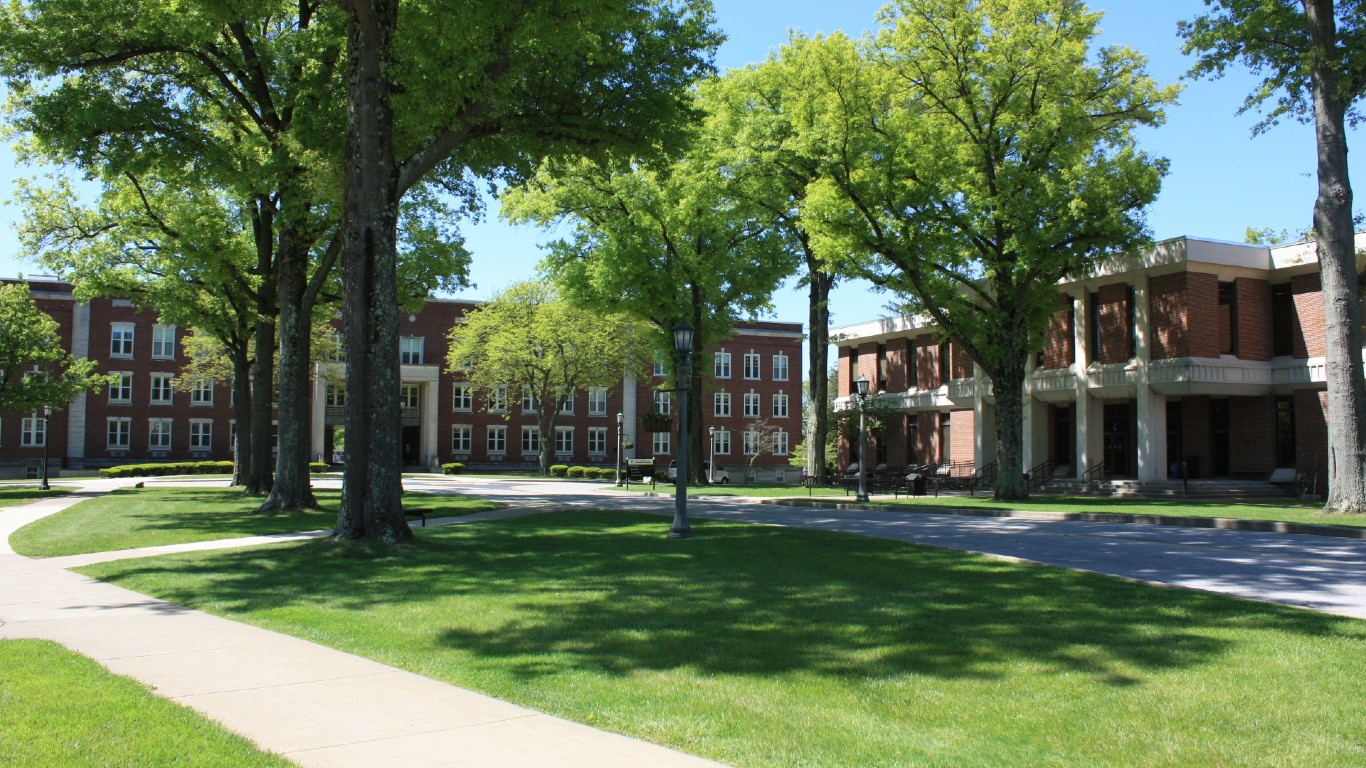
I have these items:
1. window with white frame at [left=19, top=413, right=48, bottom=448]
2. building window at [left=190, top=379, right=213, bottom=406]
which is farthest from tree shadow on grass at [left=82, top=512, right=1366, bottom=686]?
window with white frame at [left=19, top=413, right=48, bottom=448]

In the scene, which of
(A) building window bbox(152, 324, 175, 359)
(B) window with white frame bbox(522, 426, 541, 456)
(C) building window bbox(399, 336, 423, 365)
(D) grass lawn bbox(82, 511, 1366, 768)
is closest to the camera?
(D) grass lawn bbox(82, 511, 1366, 768)

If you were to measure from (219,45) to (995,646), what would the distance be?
22.0 metres

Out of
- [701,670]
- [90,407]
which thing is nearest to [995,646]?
[701,670]

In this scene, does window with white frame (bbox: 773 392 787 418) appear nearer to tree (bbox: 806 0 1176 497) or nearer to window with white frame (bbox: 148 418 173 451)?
window with white frame (bbox: 148 418 173 451)

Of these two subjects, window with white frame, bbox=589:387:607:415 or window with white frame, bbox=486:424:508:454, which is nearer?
window with white frame, bbox=486:424:508:454

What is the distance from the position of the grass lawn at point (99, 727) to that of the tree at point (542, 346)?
5449 centimetres

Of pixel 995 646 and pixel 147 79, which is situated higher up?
pixel 147 79

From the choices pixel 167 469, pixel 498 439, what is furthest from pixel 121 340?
pixel 498 439

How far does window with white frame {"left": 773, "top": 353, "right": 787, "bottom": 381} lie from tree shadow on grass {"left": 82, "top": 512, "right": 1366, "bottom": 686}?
2559 inches

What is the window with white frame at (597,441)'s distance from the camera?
75625 mm

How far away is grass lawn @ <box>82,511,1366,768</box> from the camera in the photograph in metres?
5.26

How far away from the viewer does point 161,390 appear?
6525 centimetres

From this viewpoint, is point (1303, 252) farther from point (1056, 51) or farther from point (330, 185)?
point (330, 185)

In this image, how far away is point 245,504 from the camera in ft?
82.1
